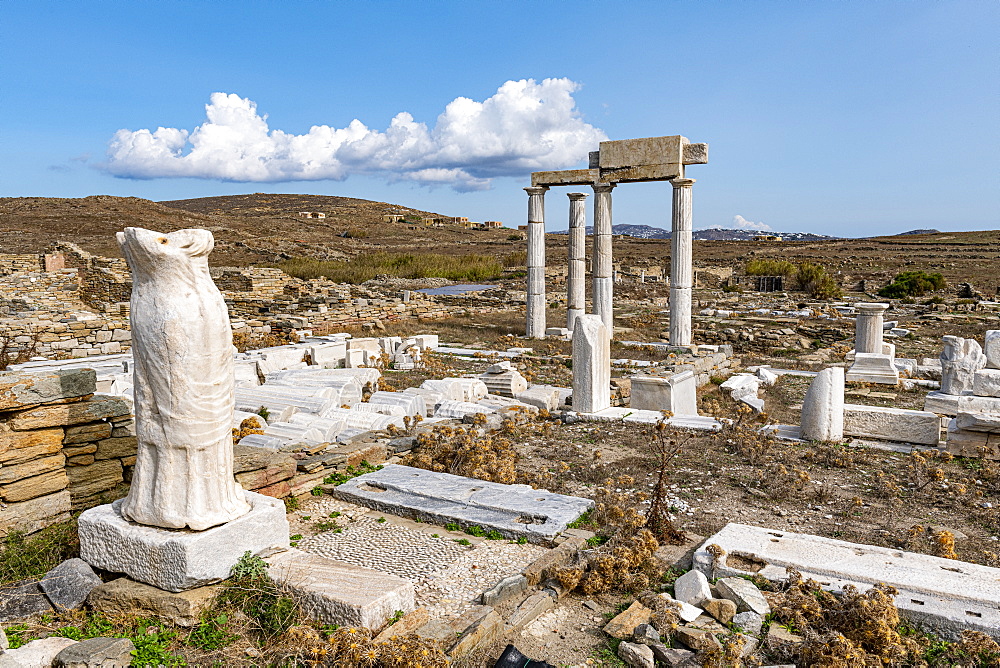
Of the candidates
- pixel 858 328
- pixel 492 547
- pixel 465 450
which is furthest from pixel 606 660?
pixel 858 328

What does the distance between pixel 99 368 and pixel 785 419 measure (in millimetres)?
10390

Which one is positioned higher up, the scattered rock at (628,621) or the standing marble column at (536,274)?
the standing marble column at (536,274)

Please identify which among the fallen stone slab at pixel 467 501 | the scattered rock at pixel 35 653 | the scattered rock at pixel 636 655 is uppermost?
the scattered rock at pixel 35 653

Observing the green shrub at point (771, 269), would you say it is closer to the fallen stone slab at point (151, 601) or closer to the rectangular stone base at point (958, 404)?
the rectangular stone base at point (958, 404)

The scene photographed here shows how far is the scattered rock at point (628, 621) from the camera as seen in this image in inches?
153

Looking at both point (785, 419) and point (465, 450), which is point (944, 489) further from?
point (465, 450)

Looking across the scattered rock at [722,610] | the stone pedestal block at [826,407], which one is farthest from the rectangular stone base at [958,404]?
the scattered rock at [722,610]

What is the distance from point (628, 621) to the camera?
3984 millimetres

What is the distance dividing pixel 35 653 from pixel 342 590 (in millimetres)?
1519

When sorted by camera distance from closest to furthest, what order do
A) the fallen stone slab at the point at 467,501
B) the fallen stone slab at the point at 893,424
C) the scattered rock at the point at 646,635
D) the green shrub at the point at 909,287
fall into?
the scattered rock at the point at 646,635
the fallen stone slab at the point at 467,501
the fallen stone slab at the point at 893,424
the green shrub at the point at 909,287

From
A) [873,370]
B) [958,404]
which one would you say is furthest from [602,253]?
[958,404]

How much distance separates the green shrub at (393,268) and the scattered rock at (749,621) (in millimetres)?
31391

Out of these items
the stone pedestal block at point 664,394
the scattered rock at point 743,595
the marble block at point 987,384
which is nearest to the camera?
the scattered rock at point 743,595

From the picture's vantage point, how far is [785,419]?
9922mm
